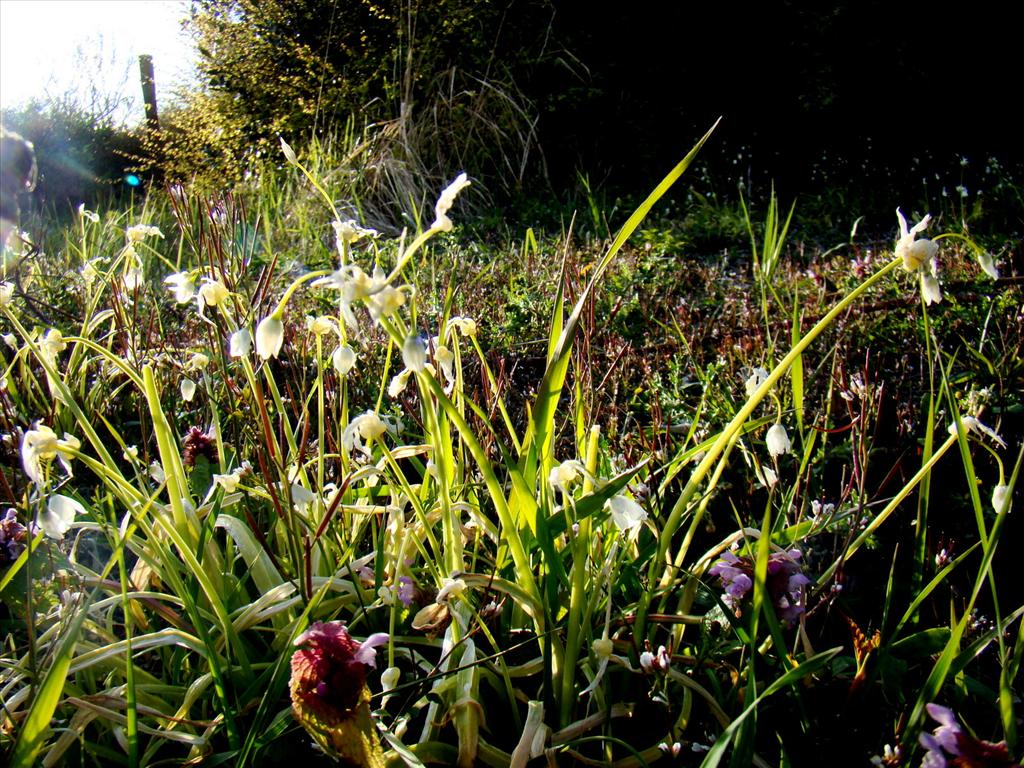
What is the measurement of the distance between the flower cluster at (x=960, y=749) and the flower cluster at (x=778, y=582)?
0.84ft

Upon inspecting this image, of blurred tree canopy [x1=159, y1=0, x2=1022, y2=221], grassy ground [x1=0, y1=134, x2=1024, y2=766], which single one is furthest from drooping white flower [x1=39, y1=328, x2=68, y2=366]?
blurred tree canopy [x1=159, y1=0, x2=1022, y2=221]

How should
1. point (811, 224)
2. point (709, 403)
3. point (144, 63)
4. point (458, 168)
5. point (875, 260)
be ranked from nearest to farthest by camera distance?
1. point (709, 403)
2. point (875, 260)
3. point (811, 224)
4. point (458, 168)
5. point (144, 63)

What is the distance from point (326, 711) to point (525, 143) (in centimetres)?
669

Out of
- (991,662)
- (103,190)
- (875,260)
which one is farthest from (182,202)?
(103,190)

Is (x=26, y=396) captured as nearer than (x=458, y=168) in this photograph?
Yes

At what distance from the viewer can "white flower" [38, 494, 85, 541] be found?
0.88 metres

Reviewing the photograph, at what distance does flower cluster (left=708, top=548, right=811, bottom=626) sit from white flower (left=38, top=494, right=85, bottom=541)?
0.86 metres

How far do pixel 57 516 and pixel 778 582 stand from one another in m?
0.95

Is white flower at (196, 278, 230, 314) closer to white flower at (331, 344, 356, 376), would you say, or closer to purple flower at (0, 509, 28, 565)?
white flower at (331, 344, 356, 376)

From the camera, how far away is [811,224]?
5.35 metres

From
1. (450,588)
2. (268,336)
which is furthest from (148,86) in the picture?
(450,588)

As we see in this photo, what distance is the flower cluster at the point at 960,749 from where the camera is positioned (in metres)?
0.80

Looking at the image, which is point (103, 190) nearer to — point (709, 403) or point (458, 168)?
point (458, 168)

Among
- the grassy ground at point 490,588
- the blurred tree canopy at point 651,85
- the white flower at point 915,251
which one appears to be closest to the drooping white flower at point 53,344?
the grassy ground at point 490,588
